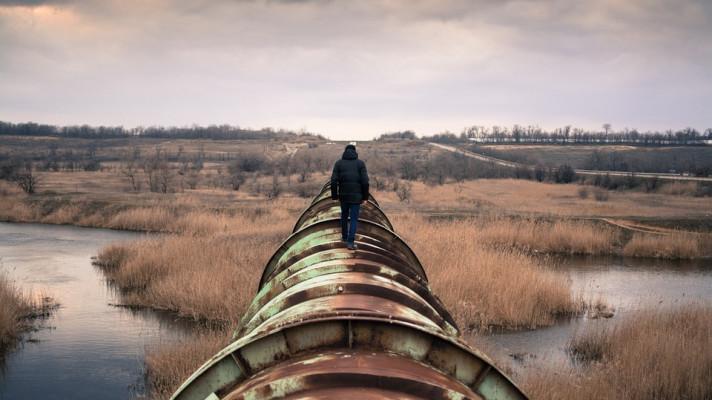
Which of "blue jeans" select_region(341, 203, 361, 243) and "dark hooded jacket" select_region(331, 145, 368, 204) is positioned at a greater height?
"dark hooded jacket" select_region(331, 145, 368, 204)

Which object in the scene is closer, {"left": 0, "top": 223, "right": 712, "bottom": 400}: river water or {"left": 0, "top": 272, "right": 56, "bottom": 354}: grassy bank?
{"left": 0, "top": 223, "right": 712, "bottom": 400}: river water

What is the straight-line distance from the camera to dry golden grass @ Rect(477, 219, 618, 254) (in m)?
18.3

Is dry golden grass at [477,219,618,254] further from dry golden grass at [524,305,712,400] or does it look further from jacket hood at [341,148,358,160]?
jacket hood at [341,148,358,160]

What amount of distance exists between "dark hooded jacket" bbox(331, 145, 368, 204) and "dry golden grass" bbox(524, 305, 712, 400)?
135 inches

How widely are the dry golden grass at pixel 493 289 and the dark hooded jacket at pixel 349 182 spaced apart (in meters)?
5.12

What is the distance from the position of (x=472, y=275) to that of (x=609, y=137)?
10860 cm

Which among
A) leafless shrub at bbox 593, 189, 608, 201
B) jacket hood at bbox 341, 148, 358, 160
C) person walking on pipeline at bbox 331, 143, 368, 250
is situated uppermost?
jacket hood at bbox 341, 148, 358, 160

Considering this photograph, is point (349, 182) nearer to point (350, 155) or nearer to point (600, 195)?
point (350, 155)

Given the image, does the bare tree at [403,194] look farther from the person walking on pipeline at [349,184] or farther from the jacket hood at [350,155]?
the person walking on pipeline at [349,184]

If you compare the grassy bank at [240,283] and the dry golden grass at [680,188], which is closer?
the grassy bank at [240,283]

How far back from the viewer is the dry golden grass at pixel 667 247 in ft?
61.6

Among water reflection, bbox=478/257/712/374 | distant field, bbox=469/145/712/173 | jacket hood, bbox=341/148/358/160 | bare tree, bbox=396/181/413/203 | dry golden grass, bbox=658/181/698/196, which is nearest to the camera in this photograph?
jacket hood, bbox=341/148/358/160

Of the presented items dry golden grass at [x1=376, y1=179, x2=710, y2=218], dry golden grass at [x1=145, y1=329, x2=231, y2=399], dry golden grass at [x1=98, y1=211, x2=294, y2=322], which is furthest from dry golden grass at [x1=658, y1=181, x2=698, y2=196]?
dry golden grass at [x1=145, y1=329, x2=231, y2=399]

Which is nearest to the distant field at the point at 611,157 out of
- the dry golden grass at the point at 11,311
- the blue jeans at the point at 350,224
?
the dry golden grass at the point at 11,311
